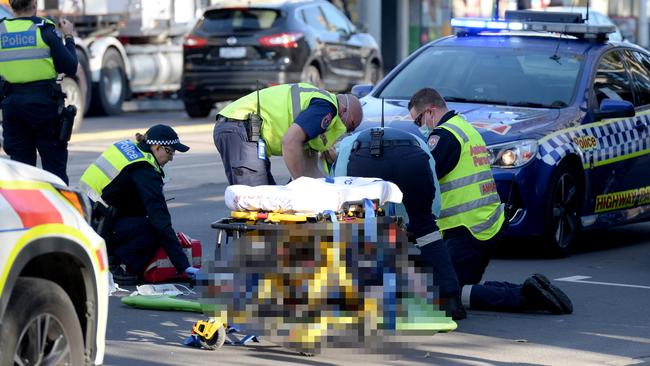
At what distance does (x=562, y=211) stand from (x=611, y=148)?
84 cm

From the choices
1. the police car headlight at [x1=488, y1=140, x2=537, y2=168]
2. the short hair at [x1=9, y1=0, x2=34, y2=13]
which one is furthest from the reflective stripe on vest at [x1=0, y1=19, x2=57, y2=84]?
the police car headlight at [x1=488, y1=140, x2=537, y2=168]

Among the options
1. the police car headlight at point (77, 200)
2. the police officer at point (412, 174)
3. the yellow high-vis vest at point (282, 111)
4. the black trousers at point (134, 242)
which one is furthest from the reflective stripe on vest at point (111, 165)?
the police car headlight at point (77, 200)

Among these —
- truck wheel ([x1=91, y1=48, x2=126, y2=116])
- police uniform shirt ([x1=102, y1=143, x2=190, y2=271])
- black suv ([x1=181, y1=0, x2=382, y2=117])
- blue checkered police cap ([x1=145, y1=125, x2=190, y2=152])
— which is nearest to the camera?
police uniform shirt ([x1=102, y1=143, x2=190, y2=271])

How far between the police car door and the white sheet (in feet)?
12.9

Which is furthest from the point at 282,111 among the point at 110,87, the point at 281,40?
the point at 110,87

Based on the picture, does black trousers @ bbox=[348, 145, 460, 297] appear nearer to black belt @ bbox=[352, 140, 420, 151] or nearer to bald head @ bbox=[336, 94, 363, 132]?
black belt @ bbox=[352, 140, 420, 151]

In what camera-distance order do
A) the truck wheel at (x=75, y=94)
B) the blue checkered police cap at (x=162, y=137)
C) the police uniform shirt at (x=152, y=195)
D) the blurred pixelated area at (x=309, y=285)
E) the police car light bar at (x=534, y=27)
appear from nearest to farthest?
1. the blurred pixelated area at (x=309, y=285)
2. the police uniform shirt at (x=152, y=195)
3. the blue checkered police cap at (x=162, y=137)
4. the police car light bar at (x=534, y=27)
5. the truck wheel at (x=75, y=94)

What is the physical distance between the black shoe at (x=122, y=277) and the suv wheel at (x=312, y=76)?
13.7 meters

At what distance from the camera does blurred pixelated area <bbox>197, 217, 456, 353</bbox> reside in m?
7.23

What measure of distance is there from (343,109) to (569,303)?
175cm

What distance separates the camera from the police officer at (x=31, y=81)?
1091 cm

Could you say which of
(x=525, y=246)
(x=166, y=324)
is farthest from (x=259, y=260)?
(x=525, y=246)

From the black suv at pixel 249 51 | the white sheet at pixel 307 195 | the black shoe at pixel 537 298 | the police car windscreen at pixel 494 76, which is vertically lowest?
the black suv at pixel 249 51

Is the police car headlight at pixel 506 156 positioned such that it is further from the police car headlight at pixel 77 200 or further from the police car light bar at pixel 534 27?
the police car headlight at pixel 77 200
